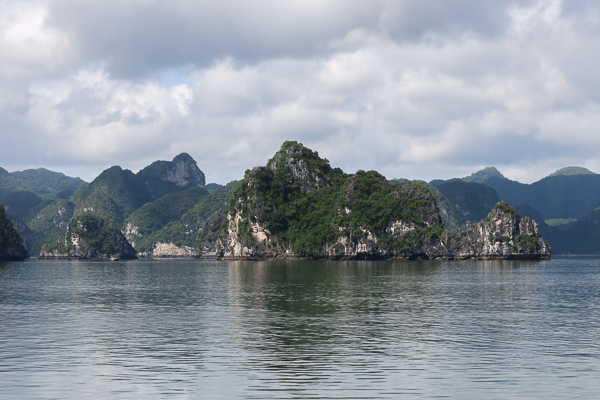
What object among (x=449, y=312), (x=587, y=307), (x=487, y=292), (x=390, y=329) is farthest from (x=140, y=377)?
(x=487, y=292)

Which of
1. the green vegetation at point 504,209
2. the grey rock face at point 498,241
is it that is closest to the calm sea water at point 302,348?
the grey rock face at point 498,241

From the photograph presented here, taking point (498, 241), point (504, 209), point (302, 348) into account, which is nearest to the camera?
point (302, 348)

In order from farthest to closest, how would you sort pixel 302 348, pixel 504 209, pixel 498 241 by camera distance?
pixel 504 209
pixel 498 241
pixel 302 348

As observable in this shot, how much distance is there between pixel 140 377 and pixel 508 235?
17607 centimetres

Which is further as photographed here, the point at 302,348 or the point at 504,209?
the point at 504,209

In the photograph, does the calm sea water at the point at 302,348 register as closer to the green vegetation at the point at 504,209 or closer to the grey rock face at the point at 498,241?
the grey rock face at the point at 498,241

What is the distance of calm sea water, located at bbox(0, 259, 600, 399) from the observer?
74.8 ft

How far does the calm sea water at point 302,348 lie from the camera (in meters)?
22.8

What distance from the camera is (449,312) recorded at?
154 feet

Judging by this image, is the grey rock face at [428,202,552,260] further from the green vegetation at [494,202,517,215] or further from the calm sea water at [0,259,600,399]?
the calm sea water at [0,259,600,399]

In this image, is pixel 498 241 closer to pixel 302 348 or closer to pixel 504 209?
pixel 504 209

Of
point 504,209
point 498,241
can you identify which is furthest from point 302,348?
point 504,209

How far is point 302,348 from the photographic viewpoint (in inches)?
1238

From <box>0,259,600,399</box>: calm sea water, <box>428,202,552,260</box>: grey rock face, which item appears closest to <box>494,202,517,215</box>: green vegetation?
<box>428,202,552,260</box>: grey rock face
